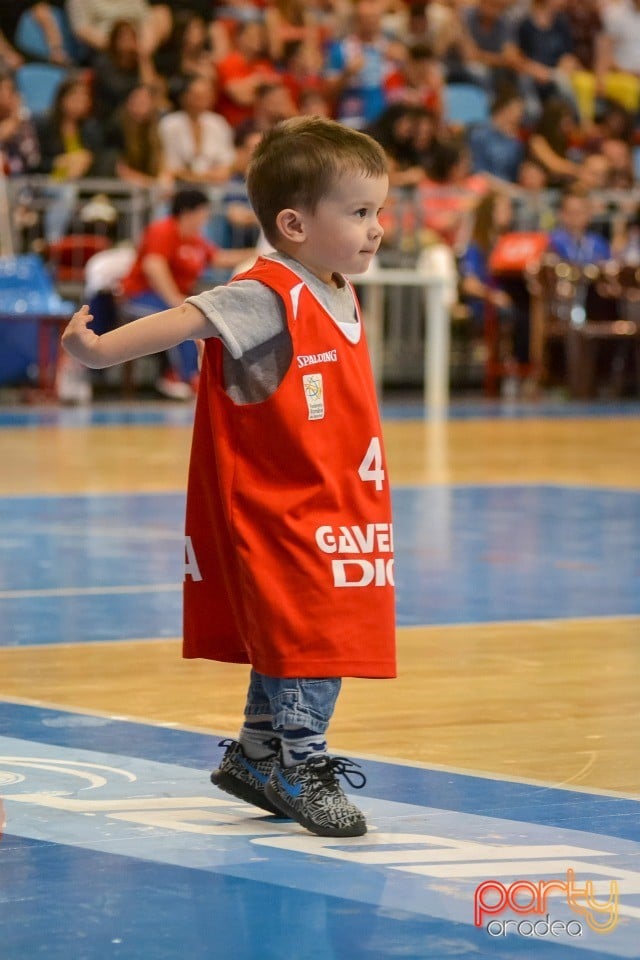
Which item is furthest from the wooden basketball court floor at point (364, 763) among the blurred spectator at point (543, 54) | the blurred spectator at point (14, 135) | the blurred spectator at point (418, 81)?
the blurred spectator at point (543, 54)

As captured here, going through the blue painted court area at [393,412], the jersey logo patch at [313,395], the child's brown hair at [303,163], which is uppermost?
the child's brown hair at [303,163]

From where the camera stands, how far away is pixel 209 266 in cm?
1528

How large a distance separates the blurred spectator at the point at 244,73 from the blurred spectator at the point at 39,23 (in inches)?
50.8

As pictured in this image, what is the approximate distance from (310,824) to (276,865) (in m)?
0.25

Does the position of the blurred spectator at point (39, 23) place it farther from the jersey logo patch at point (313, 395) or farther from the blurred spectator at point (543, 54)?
the jersey logo patch at point (313, 395)

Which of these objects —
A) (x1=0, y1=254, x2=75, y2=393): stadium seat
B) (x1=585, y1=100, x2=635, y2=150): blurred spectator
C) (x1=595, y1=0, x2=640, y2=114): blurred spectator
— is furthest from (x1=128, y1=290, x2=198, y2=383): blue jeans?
(x1=595, y1=0, x2=640, y2=114): blurred spectator

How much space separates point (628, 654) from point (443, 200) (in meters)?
12.0

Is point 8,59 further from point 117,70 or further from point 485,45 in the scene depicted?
point 485,45

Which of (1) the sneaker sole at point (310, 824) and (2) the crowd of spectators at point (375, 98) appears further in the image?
(2) the crowd of spectators at point (375, 98)

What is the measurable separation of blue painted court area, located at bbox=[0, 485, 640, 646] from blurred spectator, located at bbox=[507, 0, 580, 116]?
34.3ft

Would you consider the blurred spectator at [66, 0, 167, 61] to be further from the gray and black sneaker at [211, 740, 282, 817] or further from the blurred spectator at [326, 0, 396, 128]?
the gray and black sneaker at [211, 740, 282, 817]

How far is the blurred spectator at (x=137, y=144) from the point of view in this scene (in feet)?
50.6

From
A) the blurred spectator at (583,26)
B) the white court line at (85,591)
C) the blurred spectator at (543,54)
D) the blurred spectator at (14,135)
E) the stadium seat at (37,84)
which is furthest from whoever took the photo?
the blurred spectator at (583,26)

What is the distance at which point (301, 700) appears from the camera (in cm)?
327
